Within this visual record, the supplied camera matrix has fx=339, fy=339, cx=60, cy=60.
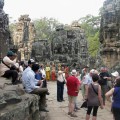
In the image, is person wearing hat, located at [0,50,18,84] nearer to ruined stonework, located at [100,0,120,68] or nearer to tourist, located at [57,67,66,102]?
tourist, located at [57,67,66,102]

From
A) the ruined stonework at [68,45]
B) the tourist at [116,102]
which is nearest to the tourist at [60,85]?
the tourist at [116,102]

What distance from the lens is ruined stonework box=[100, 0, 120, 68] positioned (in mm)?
17297

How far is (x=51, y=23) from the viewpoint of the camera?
72.2 m

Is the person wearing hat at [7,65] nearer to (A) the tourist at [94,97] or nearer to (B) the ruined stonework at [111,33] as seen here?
(A) the tourist at [94,97]

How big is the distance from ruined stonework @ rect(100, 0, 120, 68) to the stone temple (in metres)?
12.5

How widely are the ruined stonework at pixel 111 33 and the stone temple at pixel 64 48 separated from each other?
12479 mm

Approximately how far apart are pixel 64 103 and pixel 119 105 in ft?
24.4

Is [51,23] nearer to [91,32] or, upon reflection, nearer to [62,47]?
[91,32]

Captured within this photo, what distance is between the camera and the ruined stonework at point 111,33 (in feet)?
56.7

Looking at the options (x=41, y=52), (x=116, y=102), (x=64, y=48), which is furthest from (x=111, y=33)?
(x=41, y=52)

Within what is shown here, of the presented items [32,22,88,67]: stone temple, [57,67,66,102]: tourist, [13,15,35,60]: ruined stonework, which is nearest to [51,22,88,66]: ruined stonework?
[32,22,88,67]: stone temple

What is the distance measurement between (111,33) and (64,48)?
13.7 m

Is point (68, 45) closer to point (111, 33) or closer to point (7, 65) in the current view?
point (111, 33)

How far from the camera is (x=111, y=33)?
17.7 meters
